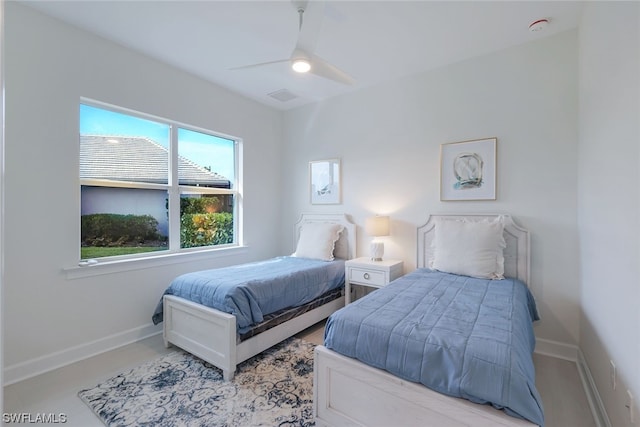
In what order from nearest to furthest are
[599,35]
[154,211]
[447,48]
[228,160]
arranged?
1. [599,35]
2. [447,48]
3. [154,211]
4. [228,160]

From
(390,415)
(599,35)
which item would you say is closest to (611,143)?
(599,35)

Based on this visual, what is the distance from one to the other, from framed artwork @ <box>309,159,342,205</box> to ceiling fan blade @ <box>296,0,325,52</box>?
1854mm

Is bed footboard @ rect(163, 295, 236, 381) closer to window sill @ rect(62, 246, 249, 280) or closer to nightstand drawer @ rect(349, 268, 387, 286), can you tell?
window sill @ rect(62, 246, 249, 280)

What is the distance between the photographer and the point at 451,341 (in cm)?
140

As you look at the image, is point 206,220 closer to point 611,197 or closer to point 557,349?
point 611,197

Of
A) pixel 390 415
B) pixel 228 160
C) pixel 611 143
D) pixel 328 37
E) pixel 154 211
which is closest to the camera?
pixel 390 415

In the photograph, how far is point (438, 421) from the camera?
1.35m

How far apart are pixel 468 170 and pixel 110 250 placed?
3.47m

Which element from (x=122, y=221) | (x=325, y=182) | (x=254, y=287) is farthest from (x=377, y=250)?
(x=122, y=221)

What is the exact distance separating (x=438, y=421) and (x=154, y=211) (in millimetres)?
2993

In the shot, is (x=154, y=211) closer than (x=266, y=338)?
No

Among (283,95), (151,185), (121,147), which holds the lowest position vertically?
(151,185)

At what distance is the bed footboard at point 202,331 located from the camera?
215 cm

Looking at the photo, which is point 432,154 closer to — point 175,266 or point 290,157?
point 290,157
